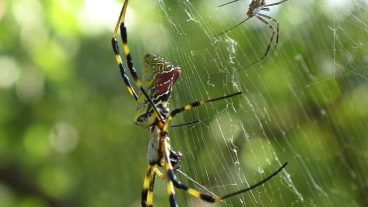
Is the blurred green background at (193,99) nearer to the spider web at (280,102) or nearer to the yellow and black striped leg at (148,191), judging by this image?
the spider web at (280,102)

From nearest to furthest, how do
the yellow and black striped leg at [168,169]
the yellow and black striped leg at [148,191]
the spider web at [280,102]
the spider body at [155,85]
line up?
the spider body at [155,85]
the yellow and black striped leg at [168,169]
the yellow and black striped leg at [148,191]
the spider web at [280,102]

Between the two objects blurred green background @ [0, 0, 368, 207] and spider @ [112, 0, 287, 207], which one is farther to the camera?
blurred green background @ [0, 0, 368, 207]

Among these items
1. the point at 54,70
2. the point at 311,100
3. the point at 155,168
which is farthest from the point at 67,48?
the point at 155,168

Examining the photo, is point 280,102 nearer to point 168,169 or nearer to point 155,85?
point 168,169

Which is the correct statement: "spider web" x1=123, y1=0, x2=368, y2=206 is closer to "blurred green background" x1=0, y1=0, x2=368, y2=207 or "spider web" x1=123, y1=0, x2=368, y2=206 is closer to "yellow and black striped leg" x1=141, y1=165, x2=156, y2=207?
"blurred green background" x1=0, y1=0, x2=368, y2=207

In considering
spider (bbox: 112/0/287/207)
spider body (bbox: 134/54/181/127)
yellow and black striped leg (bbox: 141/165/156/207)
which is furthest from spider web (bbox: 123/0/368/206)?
spider body (bbox: 134/54/181/127)

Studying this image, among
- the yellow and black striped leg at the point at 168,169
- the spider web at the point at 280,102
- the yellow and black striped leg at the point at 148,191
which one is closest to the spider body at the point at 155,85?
the yellow and black striped leg at the point at 168,169
